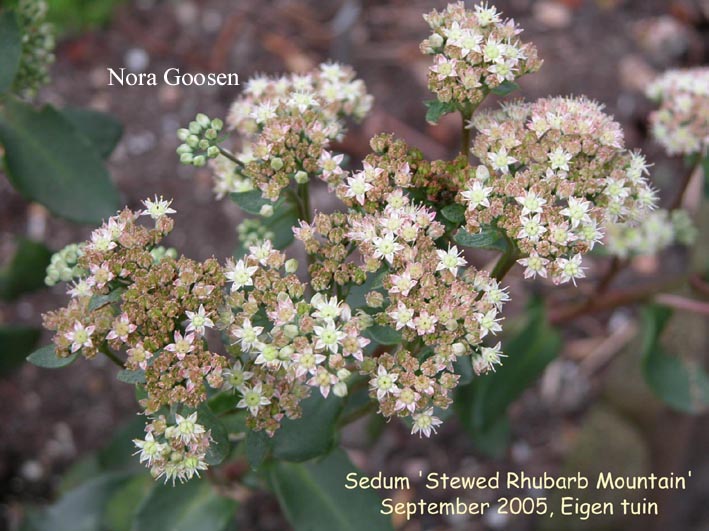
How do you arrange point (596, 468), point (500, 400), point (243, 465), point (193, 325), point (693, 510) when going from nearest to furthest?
point (193, 325), point (243, 465), point (500, 400), point (693, 510), point (596, 468)

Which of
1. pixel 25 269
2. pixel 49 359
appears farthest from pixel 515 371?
pixel 25 269

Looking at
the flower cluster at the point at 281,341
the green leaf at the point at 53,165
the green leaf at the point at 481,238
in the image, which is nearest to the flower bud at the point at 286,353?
the flower cluster at the point at 281,341

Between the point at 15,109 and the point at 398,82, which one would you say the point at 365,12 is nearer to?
the point at 398,82

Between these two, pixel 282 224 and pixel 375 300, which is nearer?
pixel 375 300

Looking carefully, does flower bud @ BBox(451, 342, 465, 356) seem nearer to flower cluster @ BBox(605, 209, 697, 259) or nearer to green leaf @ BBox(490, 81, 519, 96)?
green leaf @ BBox(490, 81, 519, 96)

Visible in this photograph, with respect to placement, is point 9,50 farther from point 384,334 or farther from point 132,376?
point 384,334

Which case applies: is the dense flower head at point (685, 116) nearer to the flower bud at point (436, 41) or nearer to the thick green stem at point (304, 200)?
the flower bud at point (436, 41)

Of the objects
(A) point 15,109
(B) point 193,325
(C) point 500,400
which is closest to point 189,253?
(A) point 15,109
